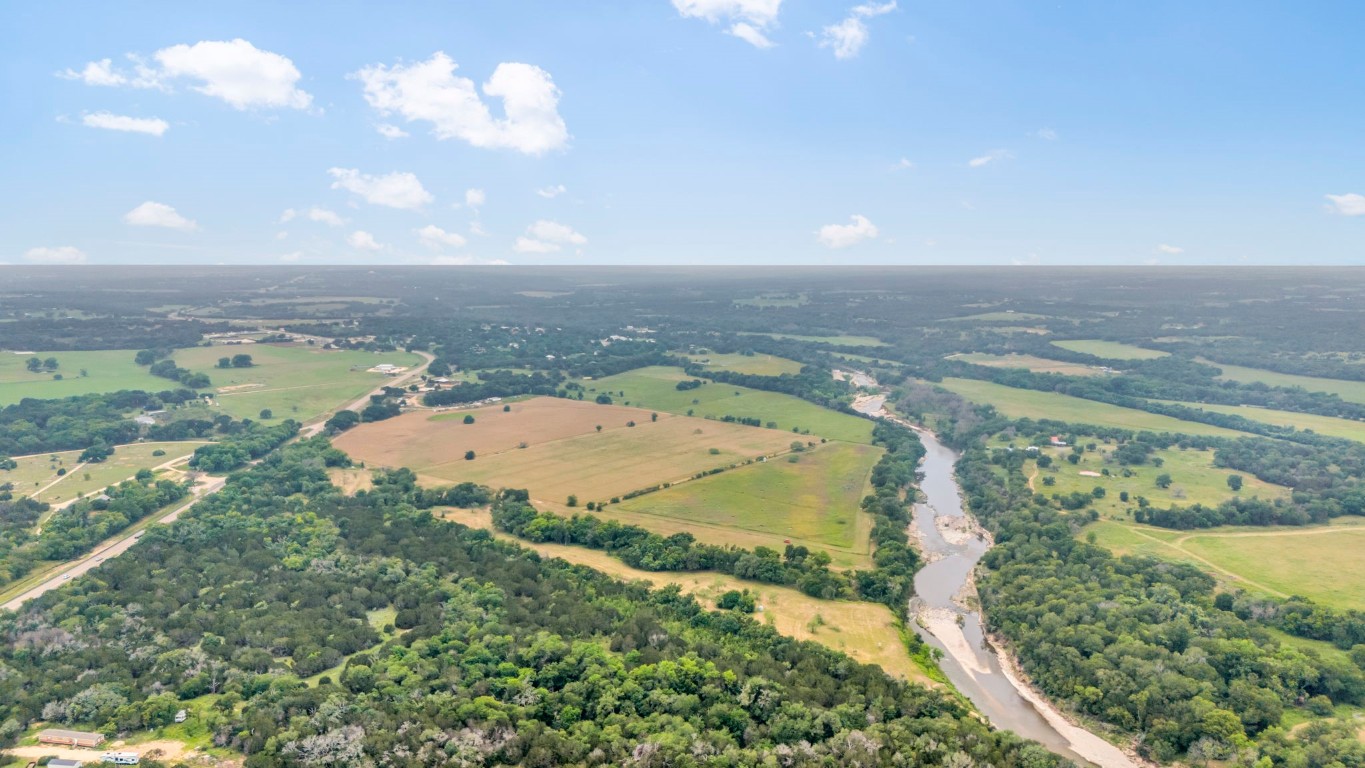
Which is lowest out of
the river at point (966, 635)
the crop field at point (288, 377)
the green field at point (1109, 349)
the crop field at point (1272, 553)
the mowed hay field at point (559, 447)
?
the river at point (966, 635)

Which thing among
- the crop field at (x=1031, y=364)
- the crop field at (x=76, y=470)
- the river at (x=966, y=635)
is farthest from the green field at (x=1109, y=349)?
the crop field at (x=76, y=470)

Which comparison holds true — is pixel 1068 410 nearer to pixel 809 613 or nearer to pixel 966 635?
pixel 966 635

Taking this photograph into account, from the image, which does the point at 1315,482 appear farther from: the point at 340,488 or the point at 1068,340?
the point at 1068,340

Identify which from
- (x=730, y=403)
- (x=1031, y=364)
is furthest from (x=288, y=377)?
(x=1031, y=364)

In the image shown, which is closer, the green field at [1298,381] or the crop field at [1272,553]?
the crop field at [1272,553]

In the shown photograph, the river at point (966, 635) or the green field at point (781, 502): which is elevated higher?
the green field at point (781, 502)

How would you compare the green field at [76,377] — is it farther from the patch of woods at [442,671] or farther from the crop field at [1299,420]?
the crop field at [1299,420]

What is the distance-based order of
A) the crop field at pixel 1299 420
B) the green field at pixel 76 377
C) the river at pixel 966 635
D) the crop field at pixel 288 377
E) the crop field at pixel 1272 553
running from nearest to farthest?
the river at pixel 966 635, the crop field at pixel 1272 553, the crop field at pixel 1299 420, the green field at pixel 76 377, the crop field at pixel 288 377

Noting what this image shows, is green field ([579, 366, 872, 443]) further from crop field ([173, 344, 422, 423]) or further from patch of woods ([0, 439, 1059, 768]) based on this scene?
patch of woods ([0, 439, 1059, 768])

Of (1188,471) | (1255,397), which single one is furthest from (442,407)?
(1255,397)

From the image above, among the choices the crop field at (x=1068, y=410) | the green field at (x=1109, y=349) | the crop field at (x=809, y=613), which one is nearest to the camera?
the crop field at (x=809, y=613)
